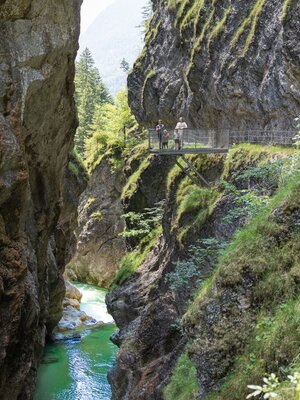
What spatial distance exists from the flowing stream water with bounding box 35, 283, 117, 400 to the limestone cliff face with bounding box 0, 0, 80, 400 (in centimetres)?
681

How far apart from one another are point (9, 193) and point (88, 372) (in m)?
17.5

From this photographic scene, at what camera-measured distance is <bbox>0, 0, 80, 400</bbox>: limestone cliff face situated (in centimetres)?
1311

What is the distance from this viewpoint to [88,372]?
27.8 metres

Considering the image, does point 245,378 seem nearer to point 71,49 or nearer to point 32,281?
point 32,281

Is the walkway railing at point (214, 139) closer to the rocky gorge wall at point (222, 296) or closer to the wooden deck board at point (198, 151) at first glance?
the wooden deck board at point (198, 151)

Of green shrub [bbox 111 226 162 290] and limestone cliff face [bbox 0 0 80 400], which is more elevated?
limestone cliff face [bbox 0 0 80 400]

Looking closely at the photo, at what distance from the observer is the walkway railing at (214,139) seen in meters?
19.6

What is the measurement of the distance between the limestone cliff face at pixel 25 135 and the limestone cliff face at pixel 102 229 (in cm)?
2748

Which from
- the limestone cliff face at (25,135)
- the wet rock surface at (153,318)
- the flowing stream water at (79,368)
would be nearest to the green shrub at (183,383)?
the wet rock surface at (153,318)

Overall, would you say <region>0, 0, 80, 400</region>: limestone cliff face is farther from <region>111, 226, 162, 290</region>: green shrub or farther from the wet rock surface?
<region>111, 226, 162, 290</region>: green shrub

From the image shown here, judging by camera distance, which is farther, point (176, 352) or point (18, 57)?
point (176, 352)

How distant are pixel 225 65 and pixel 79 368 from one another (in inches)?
736

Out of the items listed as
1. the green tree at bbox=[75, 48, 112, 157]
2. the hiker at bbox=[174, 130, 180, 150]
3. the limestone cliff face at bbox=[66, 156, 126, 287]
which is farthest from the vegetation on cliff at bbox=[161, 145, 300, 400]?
the green tree at bbox=[75, 48, 112, 157]

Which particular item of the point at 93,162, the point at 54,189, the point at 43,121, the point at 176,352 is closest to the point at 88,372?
the point at 54,189
